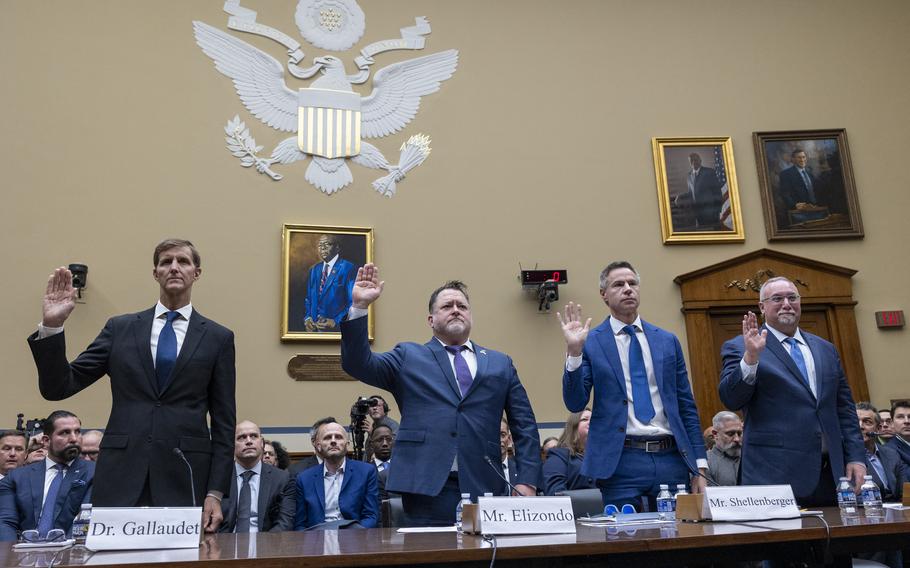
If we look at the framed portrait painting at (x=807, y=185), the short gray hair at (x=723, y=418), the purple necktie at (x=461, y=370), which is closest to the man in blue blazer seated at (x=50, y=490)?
the purple necktie at (x=461, y=370)

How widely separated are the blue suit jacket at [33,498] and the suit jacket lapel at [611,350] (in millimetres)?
2943

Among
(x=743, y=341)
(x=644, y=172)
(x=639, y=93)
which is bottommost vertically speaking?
(x=743, y=341)

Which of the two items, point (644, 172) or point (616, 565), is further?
point (644, 172)

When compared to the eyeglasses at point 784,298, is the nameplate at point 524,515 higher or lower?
lower

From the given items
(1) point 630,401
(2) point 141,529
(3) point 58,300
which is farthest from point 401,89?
(2) point 141,529

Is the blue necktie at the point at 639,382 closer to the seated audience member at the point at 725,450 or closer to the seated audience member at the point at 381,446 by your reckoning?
the seated audience member at the point at 725,450

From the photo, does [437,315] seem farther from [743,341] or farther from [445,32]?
[445,32]

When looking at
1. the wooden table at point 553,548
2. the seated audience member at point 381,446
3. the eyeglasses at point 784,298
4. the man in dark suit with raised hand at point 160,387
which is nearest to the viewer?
the wooden table at point 553,548

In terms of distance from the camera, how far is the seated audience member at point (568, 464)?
420 cm

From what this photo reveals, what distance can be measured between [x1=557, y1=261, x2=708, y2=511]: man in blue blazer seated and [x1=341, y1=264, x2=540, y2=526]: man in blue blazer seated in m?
0.26

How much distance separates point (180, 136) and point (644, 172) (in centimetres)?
443

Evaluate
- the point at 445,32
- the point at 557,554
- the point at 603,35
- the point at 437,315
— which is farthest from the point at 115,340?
the point at 603,35

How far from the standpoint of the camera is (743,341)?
3203 millimetres

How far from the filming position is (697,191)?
7695mm
